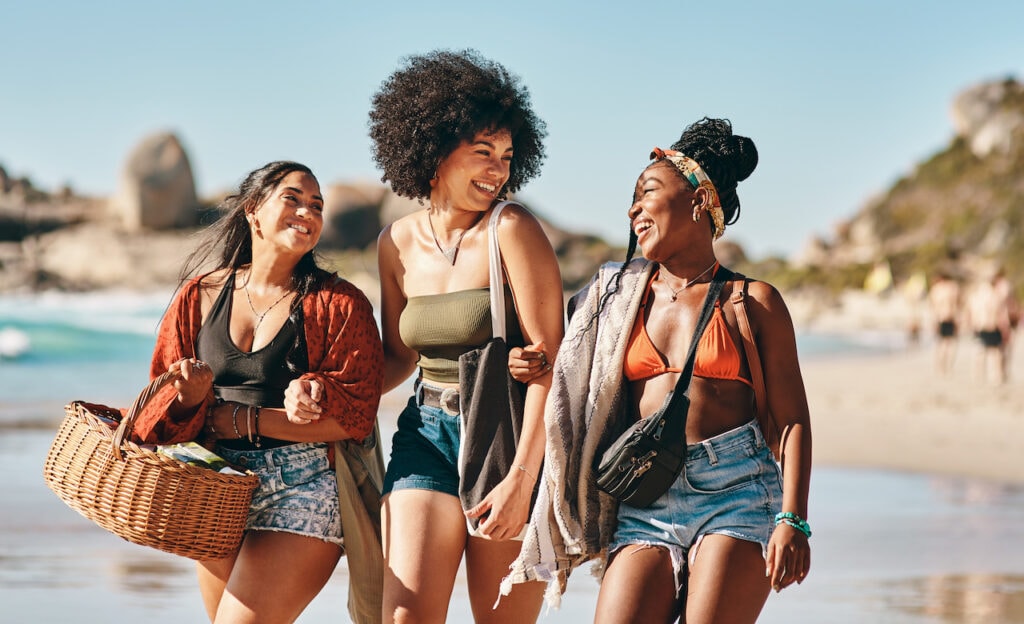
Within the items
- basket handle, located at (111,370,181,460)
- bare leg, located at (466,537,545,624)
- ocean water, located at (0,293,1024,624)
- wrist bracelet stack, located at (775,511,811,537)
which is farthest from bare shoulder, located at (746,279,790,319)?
ocean water, located at (0,293,1024,624)

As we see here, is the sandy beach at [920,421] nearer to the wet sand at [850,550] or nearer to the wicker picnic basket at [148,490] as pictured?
the wet sand at [850,550]

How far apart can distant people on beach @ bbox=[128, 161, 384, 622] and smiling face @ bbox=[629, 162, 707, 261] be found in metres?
0.88

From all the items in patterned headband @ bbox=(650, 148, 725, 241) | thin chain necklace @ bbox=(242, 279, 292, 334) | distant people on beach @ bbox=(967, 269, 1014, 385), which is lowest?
distant people on beach @ bbox=(967, 269, 1014, 385)

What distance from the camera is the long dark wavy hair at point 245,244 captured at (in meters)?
4.20

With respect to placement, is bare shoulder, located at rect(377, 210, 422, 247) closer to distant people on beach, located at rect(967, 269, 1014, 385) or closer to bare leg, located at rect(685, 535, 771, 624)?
bare leg, located at rect(685, 535, 771, 624)

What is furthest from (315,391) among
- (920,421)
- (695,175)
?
(920,421)

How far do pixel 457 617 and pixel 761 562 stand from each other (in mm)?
2825

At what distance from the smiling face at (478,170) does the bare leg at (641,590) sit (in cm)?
124

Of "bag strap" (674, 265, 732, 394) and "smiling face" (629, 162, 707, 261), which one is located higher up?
"smiling face" (629, 162, 707, 261)

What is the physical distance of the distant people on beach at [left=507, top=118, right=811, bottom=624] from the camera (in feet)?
12.0

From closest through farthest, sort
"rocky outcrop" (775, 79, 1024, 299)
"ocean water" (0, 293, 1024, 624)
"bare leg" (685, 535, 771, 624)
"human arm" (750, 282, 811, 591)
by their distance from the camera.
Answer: "bare leg" (685, 535, 771, 624) → "human arm" (750, 282, 811, 591) → "ocean water" (0, 293, 1024, 624) → "rocky outcrop" (775, 79, 1024, 299)

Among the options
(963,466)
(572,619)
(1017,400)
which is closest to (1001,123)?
(1017,400)

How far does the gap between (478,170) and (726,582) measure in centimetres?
151

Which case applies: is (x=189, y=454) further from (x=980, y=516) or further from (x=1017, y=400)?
(x=1017, y=400)
